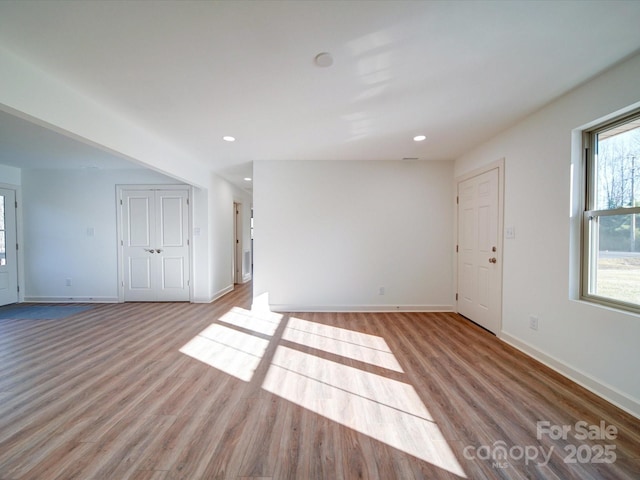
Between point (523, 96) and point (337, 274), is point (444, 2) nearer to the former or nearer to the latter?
point (523, 96)

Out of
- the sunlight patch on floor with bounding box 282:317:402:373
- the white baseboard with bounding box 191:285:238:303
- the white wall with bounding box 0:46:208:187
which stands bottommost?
the sunlight patch on floor with bounding box 282:317:402:373

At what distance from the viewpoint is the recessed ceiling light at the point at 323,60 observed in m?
1.77

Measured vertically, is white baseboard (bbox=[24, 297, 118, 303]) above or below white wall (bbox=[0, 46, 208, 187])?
below

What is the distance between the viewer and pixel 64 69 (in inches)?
75.5

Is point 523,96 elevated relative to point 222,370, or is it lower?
elevated

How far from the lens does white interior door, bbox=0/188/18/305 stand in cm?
467

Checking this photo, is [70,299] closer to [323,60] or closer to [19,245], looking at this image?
[19,245]

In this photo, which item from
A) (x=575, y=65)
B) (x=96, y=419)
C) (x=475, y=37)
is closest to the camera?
(x=475, y=37)

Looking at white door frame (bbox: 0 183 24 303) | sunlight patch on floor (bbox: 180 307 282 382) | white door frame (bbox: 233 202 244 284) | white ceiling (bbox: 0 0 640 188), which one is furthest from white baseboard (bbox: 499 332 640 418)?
white door frame (bbox: 0 183 24 303)

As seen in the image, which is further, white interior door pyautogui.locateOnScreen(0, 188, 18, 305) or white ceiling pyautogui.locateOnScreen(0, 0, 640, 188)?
white interior door pyautogui.locateOnScreen(0, 188, 18, 305)

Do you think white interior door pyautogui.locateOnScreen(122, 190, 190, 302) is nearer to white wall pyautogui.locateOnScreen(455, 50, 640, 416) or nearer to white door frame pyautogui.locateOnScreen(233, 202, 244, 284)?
white door frame pyautogui.locateOnScreen(233, 202, 244, 284)

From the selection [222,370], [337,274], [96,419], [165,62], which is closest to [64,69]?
[165,62]

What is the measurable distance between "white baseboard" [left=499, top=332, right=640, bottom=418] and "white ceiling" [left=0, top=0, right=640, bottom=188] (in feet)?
8.04

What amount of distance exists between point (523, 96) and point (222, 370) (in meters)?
3.77
